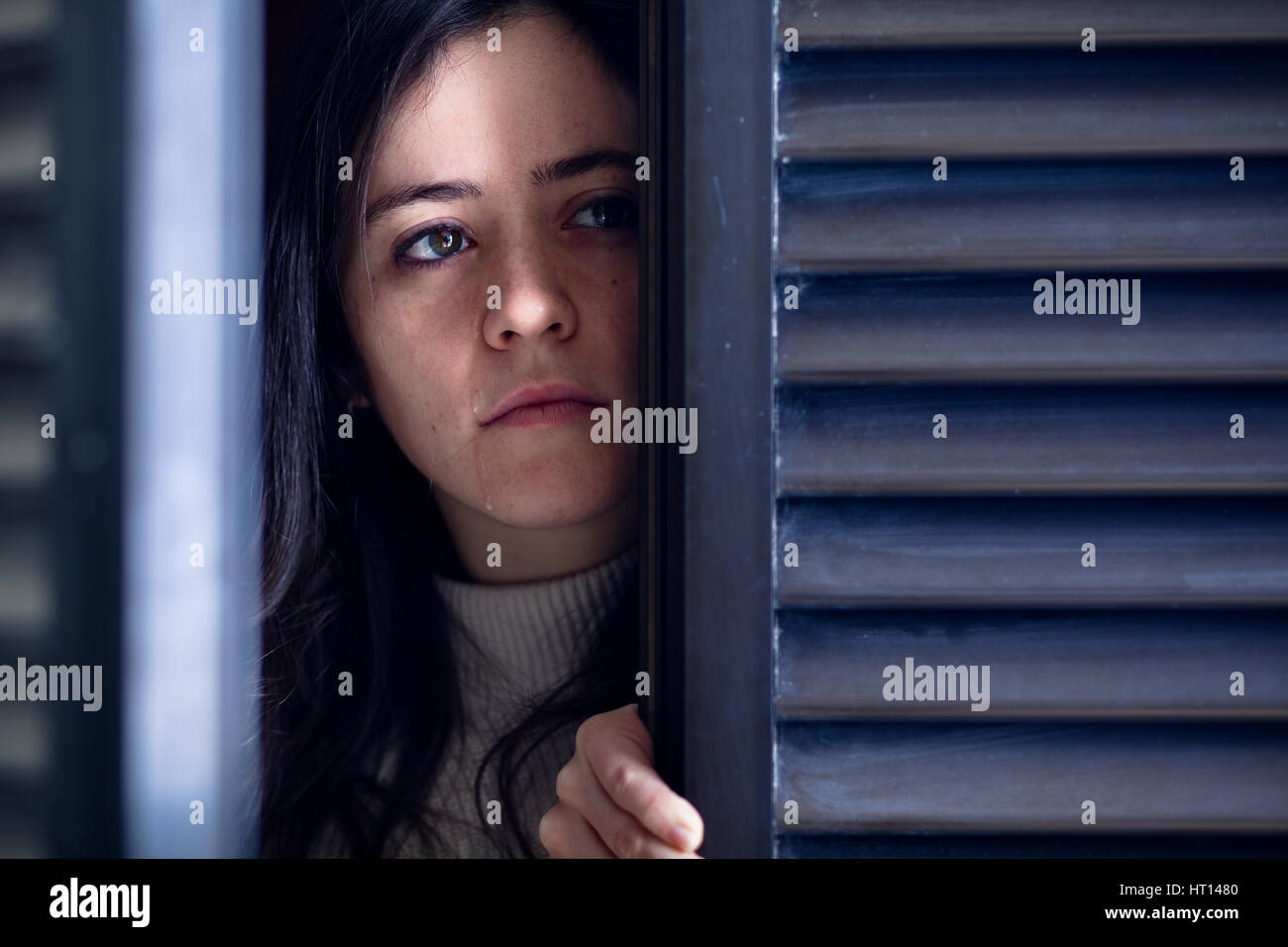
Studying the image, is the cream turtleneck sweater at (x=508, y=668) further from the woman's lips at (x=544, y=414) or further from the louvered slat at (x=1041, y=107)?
the louvered slat at (x=1041, y=107)

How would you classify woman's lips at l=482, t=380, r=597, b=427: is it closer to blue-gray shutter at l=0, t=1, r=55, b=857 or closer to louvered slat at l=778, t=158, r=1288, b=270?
louvered slat at l=778, t=158, r=1288, b=270

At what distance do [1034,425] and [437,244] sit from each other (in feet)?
1.92

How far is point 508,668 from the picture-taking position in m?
0.96

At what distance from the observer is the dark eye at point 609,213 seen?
2.75ft

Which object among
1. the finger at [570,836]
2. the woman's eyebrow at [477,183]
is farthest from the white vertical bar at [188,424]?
the finger at [570,836]

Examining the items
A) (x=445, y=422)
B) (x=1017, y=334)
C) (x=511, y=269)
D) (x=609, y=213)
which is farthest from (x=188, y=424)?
(x=1017, y=334)

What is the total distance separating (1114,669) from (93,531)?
0.98 m

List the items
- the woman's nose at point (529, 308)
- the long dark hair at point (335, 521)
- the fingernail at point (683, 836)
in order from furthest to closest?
the long dark hair at point (335, 521) → the woman's nose at point (529, 308) → the fingernail at point (683, 836)

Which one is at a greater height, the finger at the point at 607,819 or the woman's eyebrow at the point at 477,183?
the woman's eyebrow at the point at 477,183

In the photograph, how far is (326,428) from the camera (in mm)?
1000

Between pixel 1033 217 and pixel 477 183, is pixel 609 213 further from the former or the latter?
pixel 1033 217

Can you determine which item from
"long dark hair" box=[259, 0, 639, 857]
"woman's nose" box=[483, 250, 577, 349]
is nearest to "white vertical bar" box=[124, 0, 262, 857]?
"long dark hair" box=[259, 0, 639, 857]
